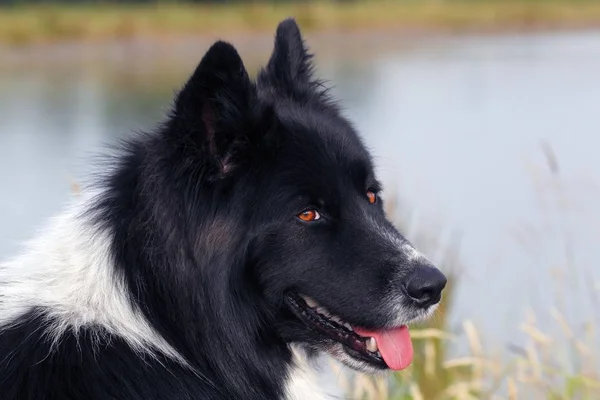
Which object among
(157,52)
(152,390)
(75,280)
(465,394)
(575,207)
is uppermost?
(75,280)

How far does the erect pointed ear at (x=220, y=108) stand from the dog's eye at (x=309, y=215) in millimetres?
356

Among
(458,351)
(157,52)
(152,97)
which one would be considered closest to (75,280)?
(458,351)

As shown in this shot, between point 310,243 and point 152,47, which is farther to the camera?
point 152,47

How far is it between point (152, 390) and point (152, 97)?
15.6 m

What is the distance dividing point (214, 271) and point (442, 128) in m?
12.6

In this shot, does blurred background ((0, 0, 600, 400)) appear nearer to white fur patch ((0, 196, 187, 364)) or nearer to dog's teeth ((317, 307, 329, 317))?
white fur patch ((0, 196, 187, 364))

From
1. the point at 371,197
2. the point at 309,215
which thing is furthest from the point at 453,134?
the point at 309,215

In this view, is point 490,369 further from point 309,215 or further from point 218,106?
point 218,106

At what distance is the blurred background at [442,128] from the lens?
22.4ft

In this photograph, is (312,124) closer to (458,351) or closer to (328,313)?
(328,313)

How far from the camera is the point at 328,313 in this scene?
3.73m

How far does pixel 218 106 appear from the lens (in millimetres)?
3486

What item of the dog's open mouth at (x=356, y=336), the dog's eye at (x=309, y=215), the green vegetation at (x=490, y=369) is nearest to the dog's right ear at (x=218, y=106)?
the dog's eye at (x=309, y=215)

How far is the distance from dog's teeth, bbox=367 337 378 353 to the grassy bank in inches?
847
